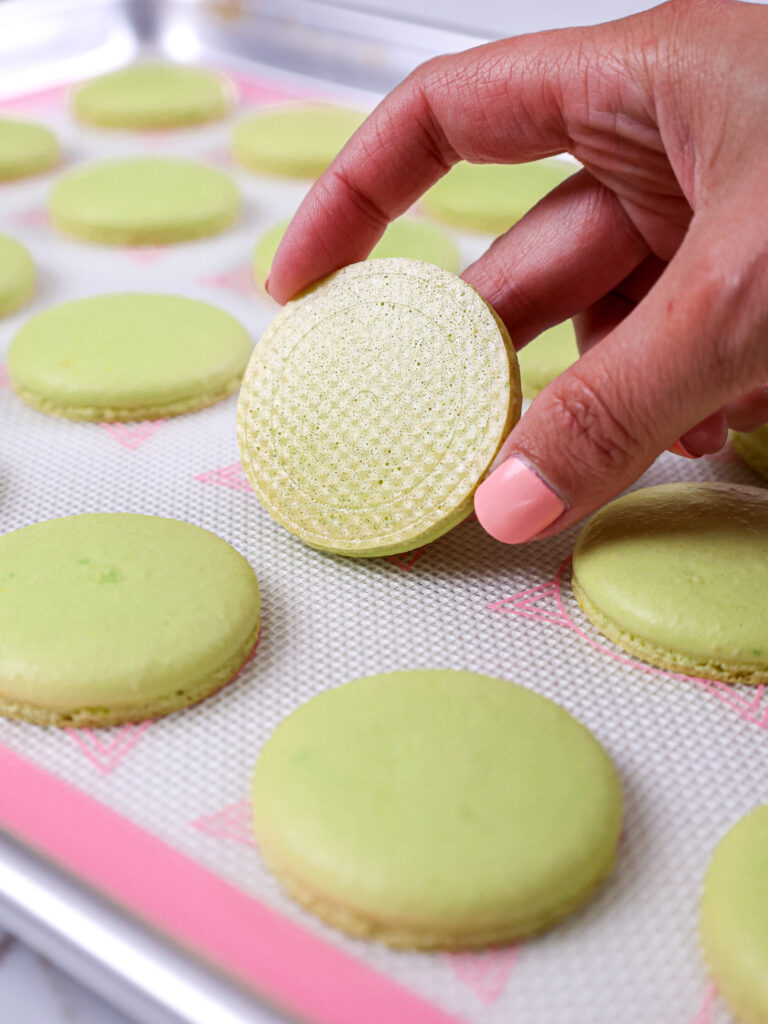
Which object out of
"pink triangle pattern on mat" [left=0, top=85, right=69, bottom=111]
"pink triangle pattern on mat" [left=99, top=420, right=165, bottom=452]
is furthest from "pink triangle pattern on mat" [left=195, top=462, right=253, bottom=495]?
"pink triangle pattern on mat" [left=0, top=85, right=69, bottom=111]

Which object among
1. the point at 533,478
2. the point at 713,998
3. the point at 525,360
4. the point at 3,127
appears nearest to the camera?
the point at 713,998

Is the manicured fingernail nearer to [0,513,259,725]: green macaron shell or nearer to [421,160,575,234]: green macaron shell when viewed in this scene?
[0,513,259,725]: green macaron shell

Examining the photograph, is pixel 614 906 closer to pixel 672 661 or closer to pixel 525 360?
pixel 672 661

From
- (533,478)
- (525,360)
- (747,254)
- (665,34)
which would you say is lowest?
(525,360)

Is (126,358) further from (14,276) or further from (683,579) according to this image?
(683,579)

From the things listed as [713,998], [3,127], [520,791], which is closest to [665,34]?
[520,791]

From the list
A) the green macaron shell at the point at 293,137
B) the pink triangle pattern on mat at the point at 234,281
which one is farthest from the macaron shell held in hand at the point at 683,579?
the green macaron shell at the point at 293,137
